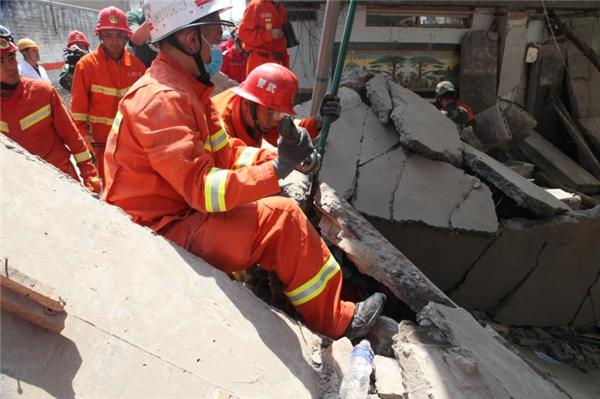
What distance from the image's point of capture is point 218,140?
2.35 meters

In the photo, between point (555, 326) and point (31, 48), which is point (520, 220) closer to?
point (555, 326)

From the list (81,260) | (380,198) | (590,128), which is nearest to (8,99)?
(81,260)

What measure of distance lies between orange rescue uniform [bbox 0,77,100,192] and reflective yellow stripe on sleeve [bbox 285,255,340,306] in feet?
6.96

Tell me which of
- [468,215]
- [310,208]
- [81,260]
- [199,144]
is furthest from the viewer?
[468,215]

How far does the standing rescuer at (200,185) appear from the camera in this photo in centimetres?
184

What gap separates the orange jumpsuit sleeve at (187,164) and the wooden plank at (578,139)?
282 inches

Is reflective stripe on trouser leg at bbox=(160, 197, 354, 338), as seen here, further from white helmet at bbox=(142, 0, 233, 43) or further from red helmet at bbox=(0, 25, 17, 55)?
red helmet at bbox=(0, 25, 17, 55)

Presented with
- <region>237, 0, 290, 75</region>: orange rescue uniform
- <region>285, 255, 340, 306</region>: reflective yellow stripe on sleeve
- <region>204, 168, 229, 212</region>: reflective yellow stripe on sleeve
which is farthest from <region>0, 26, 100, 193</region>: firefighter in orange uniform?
<region>237, 0, 290, 75</region>: orange rescue uniform

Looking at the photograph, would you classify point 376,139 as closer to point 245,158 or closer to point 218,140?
point 245,158

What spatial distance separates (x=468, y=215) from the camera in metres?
3.64

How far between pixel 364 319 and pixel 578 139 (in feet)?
23.0

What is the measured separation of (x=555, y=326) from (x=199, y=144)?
13.1ft

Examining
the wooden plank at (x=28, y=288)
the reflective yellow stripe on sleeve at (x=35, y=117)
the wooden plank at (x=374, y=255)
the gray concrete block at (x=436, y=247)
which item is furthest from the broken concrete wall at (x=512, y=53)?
the wooden plank at (x=28, y=288)

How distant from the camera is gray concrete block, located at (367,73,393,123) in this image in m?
3.98
